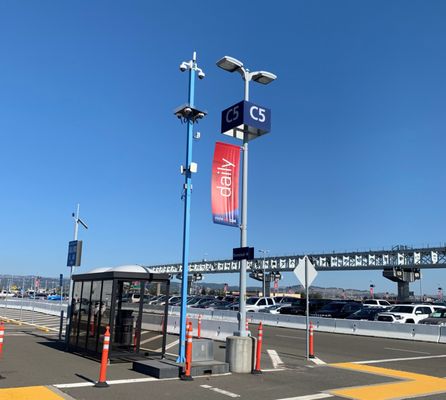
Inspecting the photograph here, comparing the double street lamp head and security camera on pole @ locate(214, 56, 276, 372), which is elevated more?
the double street lamp head

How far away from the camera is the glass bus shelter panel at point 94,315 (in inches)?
547

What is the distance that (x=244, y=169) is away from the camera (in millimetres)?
13102

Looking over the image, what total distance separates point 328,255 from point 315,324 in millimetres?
59898

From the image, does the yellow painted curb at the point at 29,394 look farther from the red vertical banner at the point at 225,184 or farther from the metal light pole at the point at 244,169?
the red vertical banner at the point at 225,184

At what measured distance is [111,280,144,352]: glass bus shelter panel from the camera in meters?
13.8

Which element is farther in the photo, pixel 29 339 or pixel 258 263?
pixel 258 263

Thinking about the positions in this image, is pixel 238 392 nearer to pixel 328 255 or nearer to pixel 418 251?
pixel 418 251

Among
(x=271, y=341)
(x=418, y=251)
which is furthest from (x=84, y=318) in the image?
(x=418, y=251)

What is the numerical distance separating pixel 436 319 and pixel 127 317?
20103 mm

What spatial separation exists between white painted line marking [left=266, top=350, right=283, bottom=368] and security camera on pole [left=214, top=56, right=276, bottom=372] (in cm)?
199

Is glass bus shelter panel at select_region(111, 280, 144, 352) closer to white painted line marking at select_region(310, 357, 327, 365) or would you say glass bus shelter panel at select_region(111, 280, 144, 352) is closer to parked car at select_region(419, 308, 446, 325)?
white painted line marking at select_region(310, 357, 327, 365)

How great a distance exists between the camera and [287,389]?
9.91 metres

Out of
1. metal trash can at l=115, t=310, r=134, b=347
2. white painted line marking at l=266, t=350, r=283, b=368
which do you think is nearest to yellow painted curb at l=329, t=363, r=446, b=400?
white painted line marking at l=266, t=350, r=283, b=368

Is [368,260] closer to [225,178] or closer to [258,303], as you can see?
[258,303]
